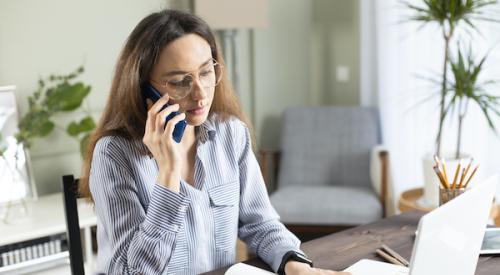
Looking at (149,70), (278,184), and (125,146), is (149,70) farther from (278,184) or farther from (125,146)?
(278,184)

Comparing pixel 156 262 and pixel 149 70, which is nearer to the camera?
pixel 156 262

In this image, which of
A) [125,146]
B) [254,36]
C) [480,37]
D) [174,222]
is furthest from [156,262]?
[254,36]

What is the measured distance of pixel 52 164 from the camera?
11.8ft

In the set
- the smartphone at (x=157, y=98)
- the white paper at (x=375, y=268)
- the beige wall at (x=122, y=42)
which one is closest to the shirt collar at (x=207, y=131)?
the smartphone at (x=157, y=98)

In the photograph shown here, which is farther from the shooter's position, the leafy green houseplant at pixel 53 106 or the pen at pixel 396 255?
the leafy green houseplant at pixel 53 106

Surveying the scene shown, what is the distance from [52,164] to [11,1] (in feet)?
2.75

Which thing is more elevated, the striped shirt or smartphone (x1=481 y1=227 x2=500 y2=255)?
the striped shirt

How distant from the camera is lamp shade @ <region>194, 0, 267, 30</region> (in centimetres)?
381

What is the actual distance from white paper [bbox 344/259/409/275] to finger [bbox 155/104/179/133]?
552mm

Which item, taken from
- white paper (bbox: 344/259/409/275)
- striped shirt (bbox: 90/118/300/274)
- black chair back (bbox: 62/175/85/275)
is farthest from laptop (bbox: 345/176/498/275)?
black chair back (bbox: 62/175/85/275)

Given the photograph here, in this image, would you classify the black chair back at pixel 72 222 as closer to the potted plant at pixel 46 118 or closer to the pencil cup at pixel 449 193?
the pencil cup at pixel 449 193

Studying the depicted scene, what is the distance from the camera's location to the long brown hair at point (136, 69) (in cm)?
170

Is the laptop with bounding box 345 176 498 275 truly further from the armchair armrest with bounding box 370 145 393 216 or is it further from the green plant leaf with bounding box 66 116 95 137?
the green plant leaf with bounding box 66 116 95 137

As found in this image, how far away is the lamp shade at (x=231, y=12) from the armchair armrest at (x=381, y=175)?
101 cm
